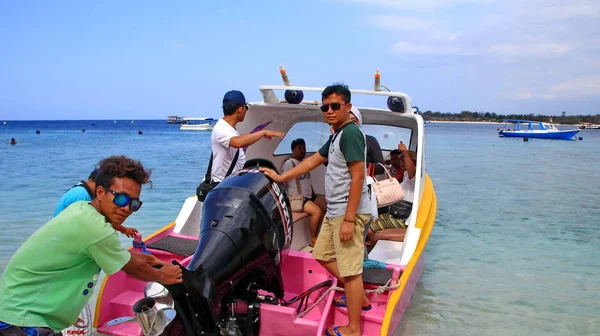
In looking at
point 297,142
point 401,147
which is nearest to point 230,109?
point 297,142

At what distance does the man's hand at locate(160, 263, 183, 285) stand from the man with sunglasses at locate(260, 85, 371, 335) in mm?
1213

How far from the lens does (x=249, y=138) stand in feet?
12.9

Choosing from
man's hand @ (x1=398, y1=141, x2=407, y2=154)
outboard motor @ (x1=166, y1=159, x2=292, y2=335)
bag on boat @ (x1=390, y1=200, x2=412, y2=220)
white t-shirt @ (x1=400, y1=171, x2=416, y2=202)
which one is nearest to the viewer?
outboard motor @ (x1=166, y1=159, x2=292, y2=335)

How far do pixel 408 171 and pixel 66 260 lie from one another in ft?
15.3

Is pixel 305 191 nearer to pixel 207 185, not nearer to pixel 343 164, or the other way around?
pixel 207 185

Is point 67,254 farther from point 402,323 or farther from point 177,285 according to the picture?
point 402,323

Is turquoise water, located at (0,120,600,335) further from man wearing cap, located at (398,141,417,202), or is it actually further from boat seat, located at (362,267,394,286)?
boat seat, located at (362,267,394,286)

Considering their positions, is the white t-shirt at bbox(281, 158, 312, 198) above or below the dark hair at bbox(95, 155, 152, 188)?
below

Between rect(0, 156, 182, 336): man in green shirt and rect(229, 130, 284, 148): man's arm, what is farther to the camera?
rect(229, 130, 284, 148): man's arm

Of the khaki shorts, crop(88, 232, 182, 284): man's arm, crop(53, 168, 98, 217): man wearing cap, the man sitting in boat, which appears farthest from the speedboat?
the man sitting in boat

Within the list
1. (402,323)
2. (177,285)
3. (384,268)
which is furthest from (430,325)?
(177,285)

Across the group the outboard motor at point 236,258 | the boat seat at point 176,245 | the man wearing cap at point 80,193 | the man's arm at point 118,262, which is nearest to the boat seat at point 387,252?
the outboard motor at point 236,258

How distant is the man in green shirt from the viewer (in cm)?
209

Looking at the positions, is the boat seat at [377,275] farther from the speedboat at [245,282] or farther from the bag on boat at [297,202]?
the bag on boat at [297,202]
